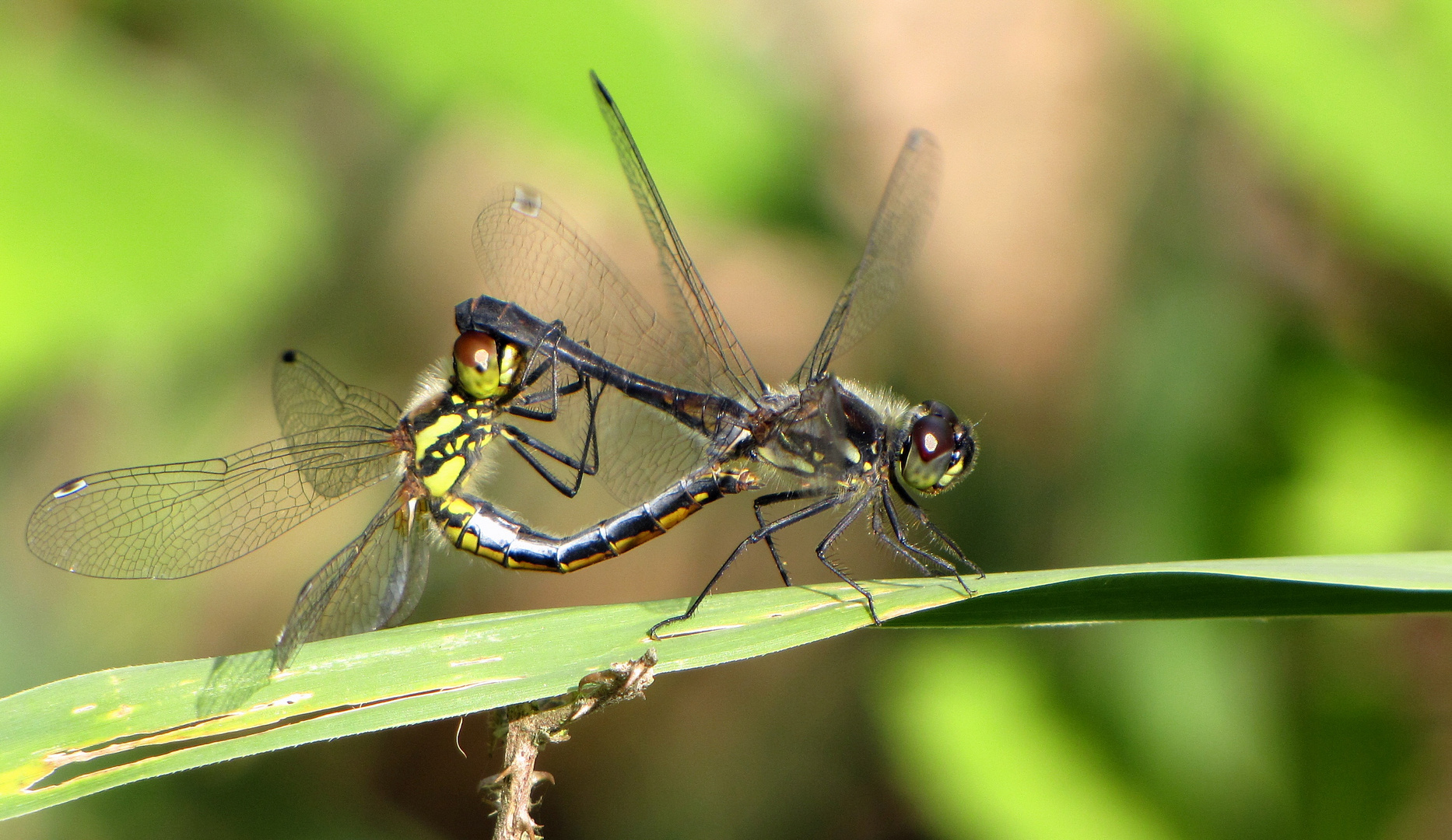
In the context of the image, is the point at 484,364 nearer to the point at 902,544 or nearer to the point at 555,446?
the point at 555,446

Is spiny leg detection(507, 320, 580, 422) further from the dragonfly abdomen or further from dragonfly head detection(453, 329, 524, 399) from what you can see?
the dragonfly abdomen

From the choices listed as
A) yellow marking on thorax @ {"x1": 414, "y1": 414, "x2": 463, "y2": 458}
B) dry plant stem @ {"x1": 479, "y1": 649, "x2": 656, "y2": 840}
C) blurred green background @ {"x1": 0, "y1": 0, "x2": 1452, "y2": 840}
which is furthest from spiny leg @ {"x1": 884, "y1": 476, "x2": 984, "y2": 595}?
yellow marking on thorax @ {"x1": 414, "y1": 414, "x2": 463, "y2": 458}

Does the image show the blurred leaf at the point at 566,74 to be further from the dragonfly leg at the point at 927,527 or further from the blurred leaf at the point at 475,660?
the blurred leaf at the point at 475,660

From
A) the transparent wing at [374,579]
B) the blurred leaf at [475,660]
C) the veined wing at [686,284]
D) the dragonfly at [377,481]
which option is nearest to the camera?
the blurred leaf at [475,660]

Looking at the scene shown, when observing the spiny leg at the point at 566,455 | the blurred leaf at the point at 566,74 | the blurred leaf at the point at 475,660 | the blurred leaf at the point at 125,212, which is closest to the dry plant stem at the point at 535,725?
the blurred leaf at the point at 475,660

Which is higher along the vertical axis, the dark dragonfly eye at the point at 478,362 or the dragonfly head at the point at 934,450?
the dark dragonfly eye at the point at 478,362

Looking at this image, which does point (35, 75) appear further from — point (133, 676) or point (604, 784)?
point (604, 784)

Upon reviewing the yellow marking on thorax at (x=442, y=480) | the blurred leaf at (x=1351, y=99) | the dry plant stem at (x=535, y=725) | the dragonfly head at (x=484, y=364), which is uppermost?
the blurred leaf at (x=1351, y=99)

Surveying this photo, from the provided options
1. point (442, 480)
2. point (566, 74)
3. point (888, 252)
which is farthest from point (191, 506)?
point (888, 252)
